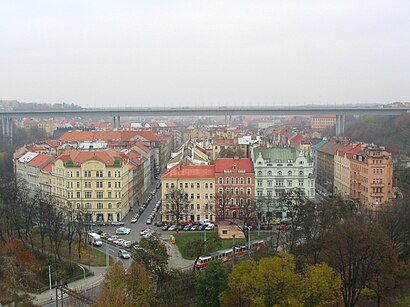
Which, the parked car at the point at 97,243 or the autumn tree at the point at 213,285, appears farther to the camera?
the parked car at the point at 97,243

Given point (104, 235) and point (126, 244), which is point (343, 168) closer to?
point (104, 235)

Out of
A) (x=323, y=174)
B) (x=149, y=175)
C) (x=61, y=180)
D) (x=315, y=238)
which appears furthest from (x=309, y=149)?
(x=315, y=238)

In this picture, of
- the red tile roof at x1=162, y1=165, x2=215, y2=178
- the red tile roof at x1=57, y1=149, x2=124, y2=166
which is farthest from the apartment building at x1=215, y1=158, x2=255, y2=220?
the red tile roof at x1=57, y1=149, x2=124, y2=166

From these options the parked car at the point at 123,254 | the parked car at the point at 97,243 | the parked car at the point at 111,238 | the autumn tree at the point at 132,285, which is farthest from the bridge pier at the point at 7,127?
the autumn tree at the point at 132,285

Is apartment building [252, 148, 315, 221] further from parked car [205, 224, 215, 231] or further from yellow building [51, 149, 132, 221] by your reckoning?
yellow building [51, 149, 132, 221]

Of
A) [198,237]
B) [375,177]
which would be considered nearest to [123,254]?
[198,237]

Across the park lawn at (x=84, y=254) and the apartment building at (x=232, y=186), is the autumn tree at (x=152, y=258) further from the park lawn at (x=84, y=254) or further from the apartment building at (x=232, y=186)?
the apartment building at (x=232, y=186)

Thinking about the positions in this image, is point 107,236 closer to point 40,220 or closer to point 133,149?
point 40,220
